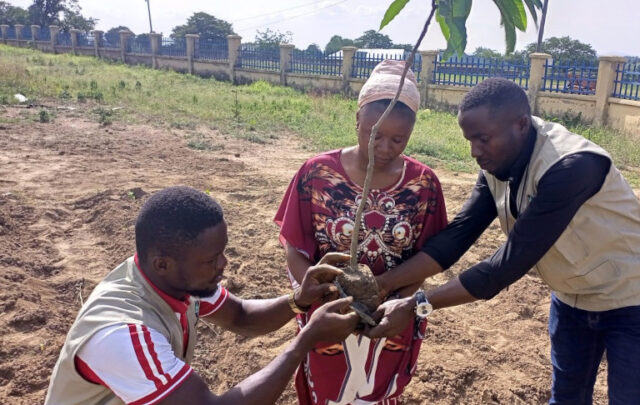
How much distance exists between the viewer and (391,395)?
6.89ft

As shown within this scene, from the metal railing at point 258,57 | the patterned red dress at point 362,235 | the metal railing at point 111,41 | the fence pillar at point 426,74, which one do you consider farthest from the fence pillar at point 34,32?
the patterned red dress at point 362,235

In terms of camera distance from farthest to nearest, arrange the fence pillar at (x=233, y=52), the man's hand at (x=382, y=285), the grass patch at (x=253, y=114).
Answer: the fence pillar at (x=233, y=52)
the grass patch at (x=253, y=114)
the man's hand at (x=382, y=285)

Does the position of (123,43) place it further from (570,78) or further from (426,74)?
(570,78)

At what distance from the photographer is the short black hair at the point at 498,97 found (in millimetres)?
1839

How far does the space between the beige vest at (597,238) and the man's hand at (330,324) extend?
79 centimetres

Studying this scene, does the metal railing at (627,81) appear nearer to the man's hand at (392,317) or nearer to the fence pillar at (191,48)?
the man's hand at (392,317)

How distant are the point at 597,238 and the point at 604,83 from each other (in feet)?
37.9

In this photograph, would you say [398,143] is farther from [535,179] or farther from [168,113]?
[168,113]

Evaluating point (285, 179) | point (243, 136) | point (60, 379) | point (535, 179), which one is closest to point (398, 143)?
point (535, 179)

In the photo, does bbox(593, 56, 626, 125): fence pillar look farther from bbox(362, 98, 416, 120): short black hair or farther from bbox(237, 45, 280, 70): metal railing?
bbox(237, 45, 280, 70): metal railing

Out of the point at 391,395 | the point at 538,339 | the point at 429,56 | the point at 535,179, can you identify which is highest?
the point at 429,56

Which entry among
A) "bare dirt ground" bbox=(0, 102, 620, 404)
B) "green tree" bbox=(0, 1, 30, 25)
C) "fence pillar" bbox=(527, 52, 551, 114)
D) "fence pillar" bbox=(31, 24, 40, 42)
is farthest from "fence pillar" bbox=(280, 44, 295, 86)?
"green tree" bbox=(0, 1, 30, 25)

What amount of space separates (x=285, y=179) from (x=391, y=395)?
5.26 m

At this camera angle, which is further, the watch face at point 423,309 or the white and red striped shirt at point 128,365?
the watch face at point 423,309
